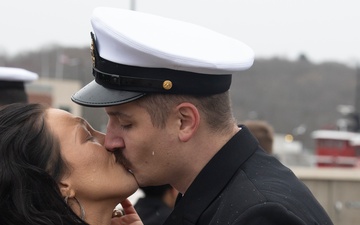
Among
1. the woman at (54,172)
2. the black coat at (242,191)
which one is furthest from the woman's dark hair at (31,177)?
the black coat at (242,191)

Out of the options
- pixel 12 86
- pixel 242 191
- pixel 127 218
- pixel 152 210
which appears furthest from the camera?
Result: pixel 12 86

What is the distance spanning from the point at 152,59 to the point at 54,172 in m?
0.51

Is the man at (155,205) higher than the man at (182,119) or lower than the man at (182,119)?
lower

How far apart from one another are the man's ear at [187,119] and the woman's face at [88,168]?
0.28 m

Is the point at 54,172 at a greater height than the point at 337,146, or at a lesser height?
greater

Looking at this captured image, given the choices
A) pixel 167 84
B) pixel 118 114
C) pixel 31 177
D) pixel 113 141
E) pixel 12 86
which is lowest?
pixel 12 86

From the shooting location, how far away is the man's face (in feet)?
8.87

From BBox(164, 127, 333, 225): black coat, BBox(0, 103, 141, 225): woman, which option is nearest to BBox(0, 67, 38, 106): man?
BBox(0, 103, 141, 225): woman

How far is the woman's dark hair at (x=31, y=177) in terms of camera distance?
8.93 ft

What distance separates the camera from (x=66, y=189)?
9.19ft

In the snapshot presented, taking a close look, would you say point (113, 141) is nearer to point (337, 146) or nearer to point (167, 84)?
point (167, 84)

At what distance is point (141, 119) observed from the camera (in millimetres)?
2697

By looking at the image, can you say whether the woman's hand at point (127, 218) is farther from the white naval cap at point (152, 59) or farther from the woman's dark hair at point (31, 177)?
the white naval cap at point (152, 59)

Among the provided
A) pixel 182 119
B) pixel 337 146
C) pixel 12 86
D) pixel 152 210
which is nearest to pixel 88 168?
pixel 182 119
